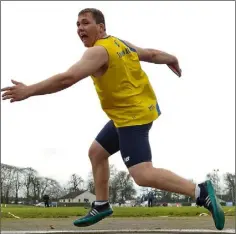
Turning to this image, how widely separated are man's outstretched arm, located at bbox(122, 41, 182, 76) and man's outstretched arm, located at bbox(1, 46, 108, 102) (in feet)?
2.09

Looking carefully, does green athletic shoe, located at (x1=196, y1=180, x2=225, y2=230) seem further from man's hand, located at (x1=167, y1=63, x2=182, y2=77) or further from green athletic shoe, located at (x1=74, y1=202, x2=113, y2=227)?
man's hand, located at (x1=167, y1=63, x2=182, y2=77)

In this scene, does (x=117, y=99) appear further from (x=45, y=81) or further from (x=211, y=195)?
(x=211, y=195)

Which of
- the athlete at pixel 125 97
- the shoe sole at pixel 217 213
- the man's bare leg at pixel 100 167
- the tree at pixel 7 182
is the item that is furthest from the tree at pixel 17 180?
the shoe sole at pixel 217 213

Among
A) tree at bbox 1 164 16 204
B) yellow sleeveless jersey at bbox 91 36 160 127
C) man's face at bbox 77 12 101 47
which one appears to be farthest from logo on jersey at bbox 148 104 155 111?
tree at bbox 1 164 16 204

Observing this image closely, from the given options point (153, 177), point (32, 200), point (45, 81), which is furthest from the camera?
point (32, 200)

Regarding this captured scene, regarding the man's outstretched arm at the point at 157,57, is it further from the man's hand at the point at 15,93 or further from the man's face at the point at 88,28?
the man's hand at the point at 15,93

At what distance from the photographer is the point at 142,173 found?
3.90 metres

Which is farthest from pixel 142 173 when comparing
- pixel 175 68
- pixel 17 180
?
pixel 17 180

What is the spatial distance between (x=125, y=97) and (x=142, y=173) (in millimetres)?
736

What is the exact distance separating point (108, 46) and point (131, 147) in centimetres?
95

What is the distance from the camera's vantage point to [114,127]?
4461 millimetres

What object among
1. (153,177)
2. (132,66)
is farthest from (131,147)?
(132,66)

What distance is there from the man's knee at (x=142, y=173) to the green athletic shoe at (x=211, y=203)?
1.67 feet

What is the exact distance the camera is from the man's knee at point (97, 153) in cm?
455
